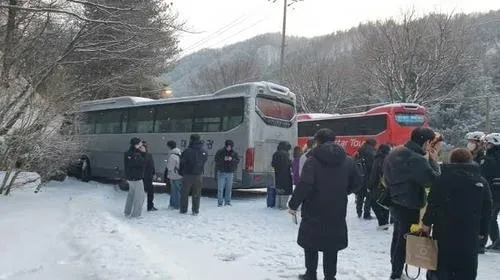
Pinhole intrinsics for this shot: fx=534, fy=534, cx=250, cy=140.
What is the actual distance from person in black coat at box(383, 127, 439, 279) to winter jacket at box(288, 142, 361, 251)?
2.00 ft

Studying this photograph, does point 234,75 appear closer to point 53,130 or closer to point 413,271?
point 53,130

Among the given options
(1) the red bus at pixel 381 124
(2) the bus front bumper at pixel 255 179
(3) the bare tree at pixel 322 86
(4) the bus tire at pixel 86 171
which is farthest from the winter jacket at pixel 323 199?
(3) the bare tree at pixel 322 86

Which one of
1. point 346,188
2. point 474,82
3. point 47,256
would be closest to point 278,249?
point 346,188

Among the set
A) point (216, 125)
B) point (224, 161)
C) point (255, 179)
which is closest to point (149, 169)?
point (224, 161)

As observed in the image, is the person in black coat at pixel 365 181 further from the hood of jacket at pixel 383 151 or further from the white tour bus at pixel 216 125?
the white tour bus at pixel 216 125

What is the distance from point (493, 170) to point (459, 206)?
3.28m

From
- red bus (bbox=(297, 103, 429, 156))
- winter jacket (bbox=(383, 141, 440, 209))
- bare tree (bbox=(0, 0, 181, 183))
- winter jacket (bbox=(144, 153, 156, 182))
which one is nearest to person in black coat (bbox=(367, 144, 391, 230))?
winter jacket (bbox=(383, 141, 440, 209))

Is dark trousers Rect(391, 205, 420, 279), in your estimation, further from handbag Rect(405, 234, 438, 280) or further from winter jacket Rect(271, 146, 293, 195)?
winter jacket Rect(271, 146, 293, 195)

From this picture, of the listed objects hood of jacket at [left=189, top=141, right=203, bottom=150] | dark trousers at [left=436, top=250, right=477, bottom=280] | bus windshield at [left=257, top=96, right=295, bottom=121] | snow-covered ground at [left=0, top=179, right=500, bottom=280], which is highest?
bus windshield at [left=257, top=96, right=295, bottom=121]

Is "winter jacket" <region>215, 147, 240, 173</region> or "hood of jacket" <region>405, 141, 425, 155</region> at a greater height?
"hood of jacket" <region>405, 141, 425, 155</region>

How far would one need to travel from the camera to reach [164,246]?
8.57m

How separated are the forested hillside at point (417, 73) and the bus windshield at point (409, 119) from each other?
1187 cm

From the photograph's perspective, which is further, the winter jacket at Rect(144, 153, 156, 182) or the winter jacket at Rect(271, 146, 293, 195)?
the winter jacket at Rect(271, 146, 293, 195)

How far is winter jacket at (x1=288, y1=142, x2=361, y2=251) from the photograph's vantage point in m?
5.72
